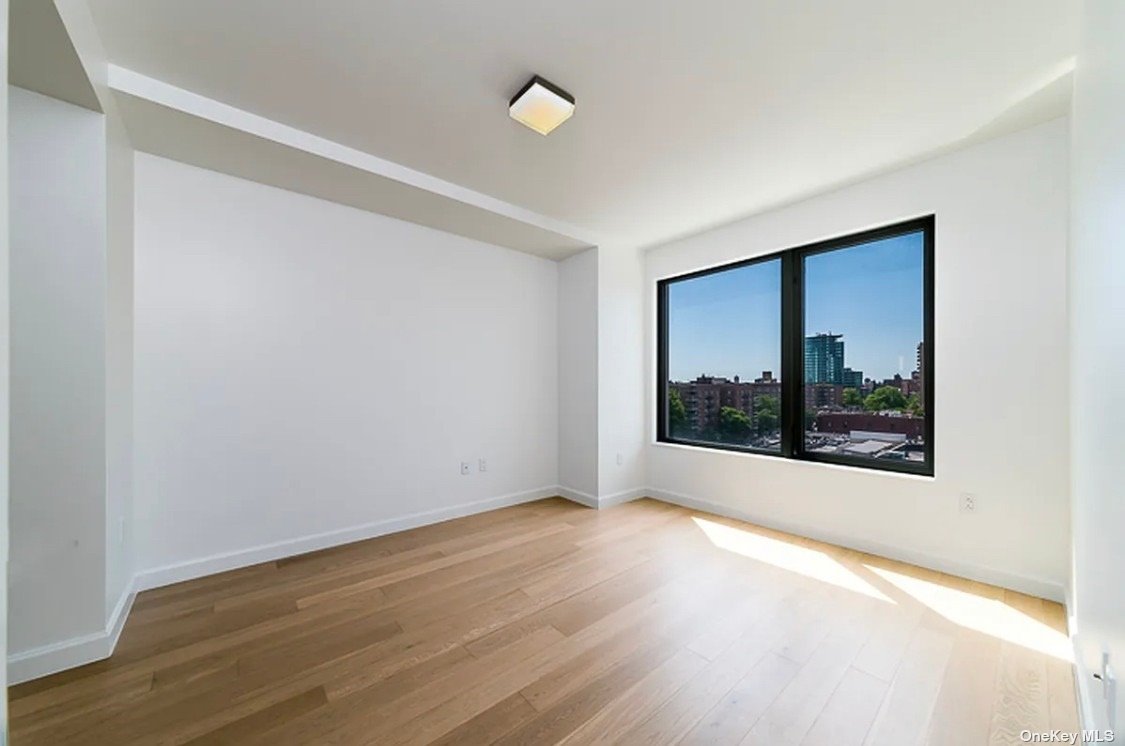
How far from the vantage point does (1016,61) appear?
1.85 meters

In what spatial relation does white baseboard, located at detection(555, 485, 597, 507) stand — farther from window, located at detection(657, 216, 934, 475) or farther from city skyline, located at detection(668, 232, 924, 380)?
city skyline, located at detection(668, 232, 924, 380)

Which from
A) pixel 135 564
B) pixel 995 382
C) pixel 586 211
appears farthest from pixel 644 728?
pixel 586 211

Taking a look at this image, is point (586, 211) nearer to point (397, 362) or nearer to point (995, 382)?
point (397, 362)

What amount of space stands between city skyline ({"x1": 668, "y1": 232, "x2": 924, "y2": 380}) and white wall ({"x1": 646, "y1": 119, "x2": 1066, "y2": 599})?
0.78 feet

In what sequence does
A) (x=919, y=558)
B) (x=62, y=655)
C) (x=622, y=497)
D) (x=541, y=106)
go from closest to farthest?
(x=62, y=655) → (x=541, y=106) → (x=919, y=558) → (x=622, y=497)

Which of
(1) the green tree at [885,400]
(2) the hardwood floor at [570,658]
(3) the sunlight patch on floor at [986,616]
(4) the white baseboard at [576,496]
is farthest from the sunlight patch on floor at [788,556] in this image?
(1) the green tree at [885,400]

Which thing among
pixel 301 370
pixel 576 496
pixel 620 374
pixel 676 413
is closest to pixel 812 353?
pixel 676 413

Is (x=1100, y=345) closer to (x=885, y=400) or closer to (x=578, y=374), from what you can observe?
(x=885, y=400)

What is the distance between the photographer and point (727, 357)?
3.92 metres

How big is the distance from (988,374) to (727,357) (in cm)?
175

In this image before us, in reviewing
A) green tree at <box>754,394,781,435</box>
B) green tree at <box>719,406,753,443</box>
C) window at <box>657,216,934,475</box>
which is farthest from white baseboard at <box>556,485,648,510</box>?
green tree at <box>754,394,781,435</box>

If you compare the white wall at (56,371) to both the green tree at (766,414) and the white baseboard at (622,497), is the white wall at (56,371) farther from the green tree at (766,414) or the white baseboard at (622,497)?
the green tree at (766,414)

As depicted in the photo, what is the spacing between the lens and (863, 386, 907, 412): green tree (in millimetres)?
2877

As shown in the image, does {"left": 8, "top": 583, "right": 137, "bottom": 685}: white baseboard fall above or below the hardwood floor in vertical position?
above
